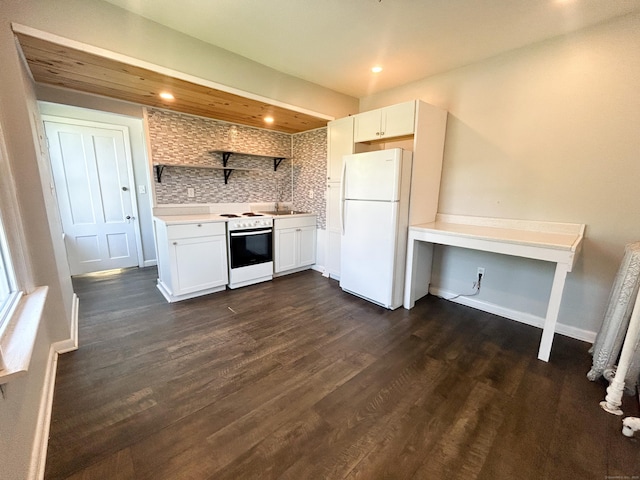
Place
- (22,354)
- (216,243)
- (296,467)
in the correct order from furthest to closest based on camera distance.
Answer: (216,243), (296,467), (22,354)

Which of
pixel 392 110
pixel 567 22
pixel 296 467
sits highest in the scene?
pixel 567 22

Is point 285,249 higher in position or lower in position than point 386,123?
lower

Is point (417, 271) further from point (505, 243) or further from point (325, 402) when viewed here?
point (325, 402)

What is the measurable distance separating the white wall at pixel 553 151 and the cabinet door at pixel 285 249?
2078mm

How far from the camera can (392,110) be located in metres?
2.78

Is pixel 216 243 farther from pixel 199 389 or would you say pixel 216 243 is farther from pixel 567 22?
pixel 567 22

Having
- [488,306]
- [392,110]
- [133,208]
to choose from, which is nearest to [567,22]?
[392,110]

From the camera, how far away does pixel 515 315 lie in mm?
2660

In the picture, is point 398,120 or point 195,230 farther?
point 195,230

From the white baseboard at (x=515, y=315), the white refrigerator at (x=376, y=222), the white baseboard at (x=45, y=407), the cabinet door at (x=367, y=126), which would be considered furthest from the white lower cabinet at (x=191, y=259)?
the white baseboard at (x=515, y=315)

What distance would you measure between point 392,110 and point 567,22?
1.40 metres

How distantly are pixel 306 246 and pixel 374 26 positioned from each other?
270 centimetres

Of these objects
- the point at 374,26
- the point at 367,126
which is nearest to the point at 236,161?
the point at 367,126

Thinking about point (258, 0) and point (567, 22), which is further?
point (567, 22)
